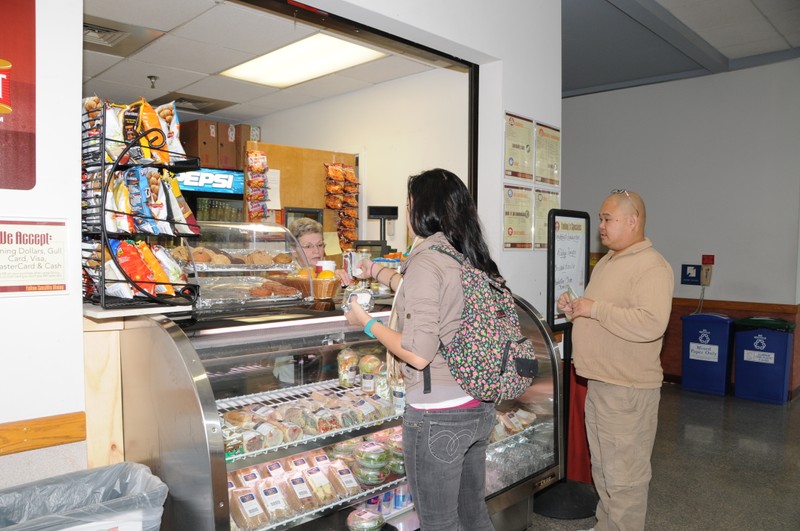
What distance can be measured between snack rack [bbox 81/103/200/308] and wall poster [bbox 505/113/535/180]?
2.12 metres

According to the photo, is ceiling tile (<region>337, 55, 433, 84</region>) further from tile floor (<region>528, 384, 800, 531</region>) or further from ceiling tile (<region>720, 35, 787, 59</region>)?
tile floor (<region>528, 384, 800, 531</region>)

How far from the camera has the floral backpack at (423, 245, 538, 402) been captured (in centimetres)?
189

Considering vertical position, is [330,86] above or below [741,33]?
below

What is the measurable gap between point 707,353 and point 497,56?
461 cm

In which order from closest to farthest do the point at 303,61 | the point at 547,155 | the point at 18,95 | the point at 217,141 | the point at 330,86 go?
1. the point at 18,95
2. the point at 547,155
3. the point at 303,61
4. the point at 330,86
5. the point at 217,141

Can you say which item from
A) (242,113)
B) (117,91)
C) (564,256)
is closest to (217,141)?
(242,113)

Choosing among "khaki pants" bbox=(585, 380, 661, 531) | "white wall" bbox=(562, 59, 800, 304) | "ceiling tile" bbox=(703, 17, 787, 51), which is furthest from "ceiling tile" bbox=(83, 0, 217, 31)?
"white wall" bbox=(562, 59, 800, 304)

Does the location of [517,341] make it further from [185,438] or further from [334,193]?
[334,193]

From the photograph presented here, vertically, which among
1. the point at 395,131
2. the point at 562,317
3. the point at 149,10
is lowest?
the point at 562,317

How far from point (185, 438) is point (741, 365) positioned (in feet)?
20.3

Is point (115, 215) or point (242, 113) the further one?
point (242, 113)

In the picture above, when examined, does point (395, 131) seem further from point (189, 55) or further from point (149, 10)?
point (149, 10)

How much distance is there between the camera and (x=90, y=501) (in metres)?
1.74

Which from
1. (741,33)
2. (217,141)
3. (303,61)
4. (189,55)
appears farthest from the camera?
(217,141)
